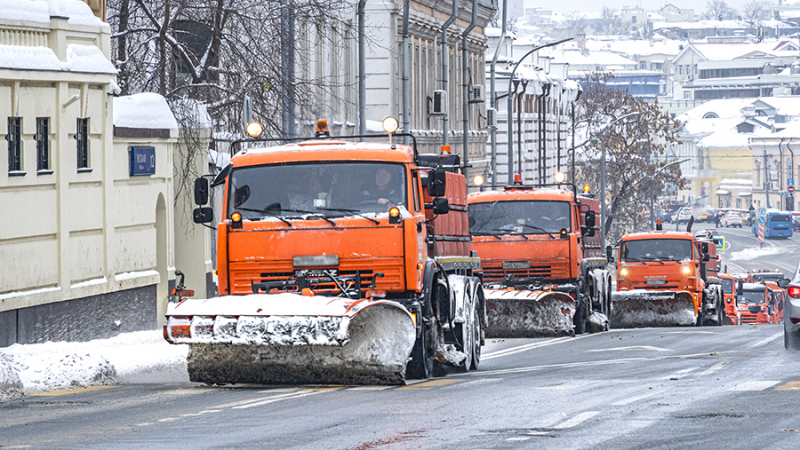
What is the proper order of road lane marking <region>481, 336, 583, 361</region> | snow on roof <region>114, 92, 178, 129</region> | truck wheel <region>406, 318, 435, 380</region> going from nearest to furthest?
1. truck wheel <region>406, 318, 435, 380</region>
2. road lane marking <region>481, 336, 583, 361</region>
3. snow on roof <region>114, 92, 178, 129</region>

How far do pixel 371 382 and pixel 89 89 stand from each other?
7.75m

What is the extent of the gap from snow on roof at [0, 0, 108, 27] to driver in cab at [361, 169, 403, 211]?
5.77 metres

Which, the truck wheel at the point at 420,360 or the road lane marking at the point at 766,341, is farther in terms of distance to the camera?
the road lane marking at the point at 766,341

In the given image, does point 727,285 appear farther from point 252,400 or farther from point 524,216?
point 252,400

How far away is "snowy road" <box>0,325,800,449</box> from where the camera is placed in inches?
400

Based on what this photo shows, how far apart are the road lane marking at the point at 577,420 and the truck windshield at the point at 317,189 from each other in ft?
12.7

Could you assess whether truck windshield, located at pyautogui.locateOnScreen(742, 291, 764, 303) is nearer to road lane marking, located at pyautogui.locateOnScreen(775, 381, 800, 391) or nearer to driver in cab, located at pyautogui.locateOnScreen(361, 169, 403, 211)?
road lane marking, located at pyautogui.locateOnScreen(775, 381, 800, 391)

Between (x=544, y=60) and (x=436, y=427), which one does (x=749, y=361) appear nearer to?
(x=436, y=427)

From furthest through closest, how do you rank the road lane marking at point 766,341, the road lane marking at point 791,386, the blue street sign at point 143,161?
the road lane marking at point 766,341, the blue street sign at point 143,161, the road lane marking at point 791,386

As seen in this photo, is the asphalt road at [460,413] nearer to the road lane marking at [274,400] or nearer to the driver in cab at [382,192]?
the road lane marking at [274,400]

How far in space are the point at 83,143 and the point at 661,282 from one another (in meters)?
18.3

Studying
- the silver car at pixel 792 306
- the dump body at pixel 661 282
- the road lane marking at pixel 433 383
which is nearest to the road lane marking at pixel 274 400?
the road lane marking at pixel 433 383

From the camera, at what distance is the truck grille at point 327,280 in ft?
47.7

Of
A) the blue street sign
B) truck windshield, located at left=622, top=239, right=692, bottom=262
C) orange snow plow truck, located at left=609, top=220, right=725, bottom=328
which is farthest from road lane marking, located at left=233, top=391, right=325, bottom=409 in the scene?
truck windshield, located at left=622, top=239, right=692, bottom=262
